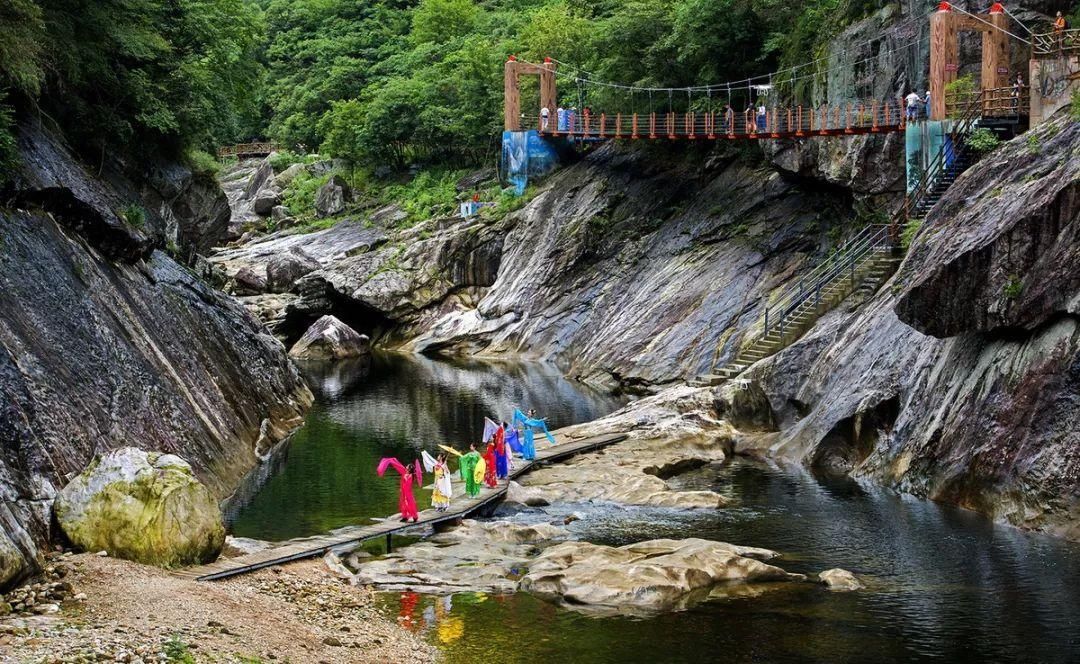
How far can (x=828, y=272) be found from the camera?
48.0m

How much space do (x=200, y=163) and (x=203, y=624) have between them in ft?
136

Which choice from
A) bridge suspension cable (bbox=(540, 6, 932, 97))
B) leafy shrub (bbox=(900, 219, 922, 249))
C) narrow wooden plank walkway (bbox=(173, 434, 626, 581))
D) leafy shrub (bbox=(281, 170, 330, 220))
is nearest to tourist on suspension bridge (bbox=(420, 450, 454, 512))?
narrow wooden plank walkway (bbox=(173, 434, 626, 581))

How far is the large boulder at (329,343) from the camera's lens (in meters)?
72.0

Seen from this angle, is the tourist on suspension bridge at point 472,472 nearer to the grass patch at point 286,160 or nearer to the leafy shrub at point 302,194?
the leafy shrub at point 302,194

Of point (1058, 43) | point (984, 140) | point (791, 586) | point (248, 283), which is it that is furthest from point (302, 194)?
point (791, 586)

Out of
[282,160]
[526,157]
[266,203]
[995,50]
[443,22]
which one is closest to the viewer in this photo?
[995,50]

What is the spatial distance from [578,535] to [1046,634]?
11026 millimetres

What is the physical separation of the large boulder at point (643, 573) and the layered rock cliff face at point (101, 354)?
373 inches

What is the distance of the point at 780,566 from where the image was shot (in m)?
25.5

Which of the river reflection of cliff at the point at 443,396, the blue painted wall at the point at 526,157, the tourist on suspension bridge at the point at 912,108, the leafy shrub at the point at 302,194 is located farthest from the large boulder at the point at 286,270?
the tourist on suspension bridge at the point at 912,108

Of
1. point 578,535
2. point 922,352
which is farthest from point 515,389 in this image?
point 578,535

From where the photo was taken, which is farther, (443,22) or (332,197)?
(443,22)

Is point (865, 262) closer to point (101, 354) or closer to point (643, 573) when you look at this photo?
point (643, 573)

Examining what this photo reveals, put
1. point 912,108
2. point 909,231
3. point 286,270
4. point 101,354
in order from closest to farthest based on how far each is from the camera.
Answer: point 101,354 → point 909,231 → point 912,108 → point 286,270
